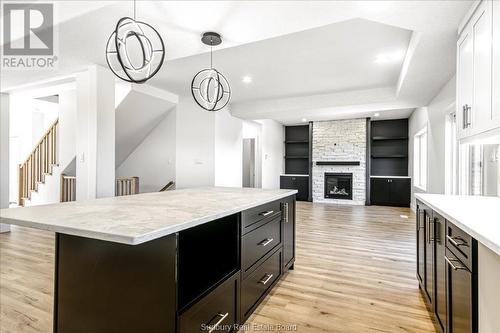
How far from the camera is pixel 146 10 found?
2402 millimetres

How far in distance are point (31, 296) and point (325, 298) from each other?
250cm

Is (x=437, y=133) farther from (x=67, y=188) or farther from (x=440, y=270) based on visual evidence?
(x=67, y=188)

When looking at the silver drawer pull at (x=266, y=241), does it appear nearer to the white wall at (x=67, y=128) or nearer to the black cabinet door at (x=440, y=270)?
the black cabinet door at (x=440, y=270)

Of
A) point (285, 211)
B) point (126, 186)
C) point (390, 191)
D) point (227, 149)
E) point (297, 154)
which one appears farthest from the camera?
point (297, 154)

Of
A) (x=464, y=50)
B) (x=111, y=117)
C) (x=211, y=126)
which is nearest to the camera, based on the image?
(x=464, y=50)

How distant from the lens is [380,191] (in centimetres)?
802

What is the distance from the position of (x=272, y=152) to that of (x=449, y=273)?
7251 mm

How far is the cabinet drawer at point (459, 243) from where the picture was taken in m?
1.25

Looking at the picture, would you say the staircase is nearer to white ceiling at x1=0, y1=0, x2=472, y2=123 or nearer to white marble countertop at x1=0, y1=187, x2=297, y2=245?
white ceiling at x1=0, y1=0, x2=472, y2=123

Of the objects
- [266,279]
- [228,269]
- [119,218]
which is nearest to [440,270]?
[266,279]

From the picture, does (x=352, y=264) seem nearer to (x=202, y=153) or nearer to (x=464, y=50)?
(x=464, y=50)

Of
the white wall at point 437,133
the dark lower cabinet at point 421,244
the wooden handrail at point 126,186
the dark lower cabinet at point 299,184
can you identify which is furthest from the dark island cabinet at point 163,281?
the dark lower cabinet at point 299,184

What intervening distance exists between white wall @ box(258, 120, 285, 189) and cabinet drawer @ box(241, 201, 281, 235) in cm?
569

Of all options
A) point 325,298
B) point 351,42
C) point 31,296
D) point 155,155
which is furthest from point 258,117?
point 31,296
